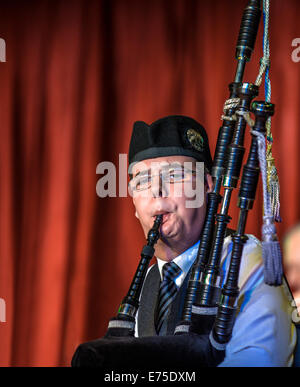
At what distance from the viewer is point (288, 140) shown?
142 centimetres

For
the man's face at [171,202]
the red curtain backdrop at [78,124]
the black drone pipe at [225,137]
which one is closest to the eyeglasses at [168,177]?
the man's face at [171,202]

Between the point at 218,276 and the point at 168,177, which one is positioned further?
the point at 168,177

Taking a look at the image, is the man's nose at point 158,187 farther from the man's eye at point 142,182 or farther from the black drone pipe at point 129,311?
the black drone pipe at point 129,311

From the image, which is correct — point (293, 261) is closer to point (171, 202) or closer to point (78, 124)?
point (171, 202)

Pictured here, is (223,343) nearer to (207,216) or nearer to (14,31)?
(207,216)

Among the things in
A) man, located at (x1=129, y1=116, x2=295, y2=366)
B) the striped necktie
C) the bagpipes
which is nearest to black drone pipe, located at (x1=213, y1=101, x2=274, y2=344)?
the bagpipes

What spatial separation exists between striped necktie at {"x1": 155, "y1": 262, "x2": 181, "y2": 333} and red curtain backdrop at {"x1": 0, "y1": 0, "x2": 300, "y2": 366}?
1.37ft

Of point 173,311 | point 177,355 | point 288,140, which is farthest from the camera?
point 288,140

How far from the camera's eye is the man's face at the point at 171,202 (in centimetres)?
109

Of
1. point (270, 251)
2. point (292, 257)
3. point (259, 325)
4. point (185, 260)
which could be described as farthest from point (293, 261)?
point (270, 251)

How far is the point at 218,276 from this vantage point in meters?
0.89

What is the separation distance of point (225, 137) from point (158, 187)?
8.0 inches

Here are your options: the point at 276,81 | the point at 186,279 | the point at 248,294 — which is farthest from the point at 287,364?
the point at 276,81

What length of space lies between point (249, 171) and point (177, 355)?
11.8 inches
